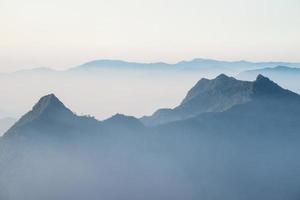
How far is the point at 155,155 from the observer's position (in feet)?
458

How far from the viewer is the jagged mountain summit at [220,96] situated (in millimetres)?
177000

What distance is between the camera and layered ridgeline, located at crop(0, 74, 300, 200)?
121 metres

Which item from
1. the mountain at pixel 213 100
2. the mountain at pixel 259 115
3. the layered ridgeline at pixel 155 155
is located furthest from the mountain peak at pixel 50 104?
the mountain at pixel 213 100

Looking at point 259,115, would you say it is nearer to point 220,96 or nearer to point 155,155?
point 220,96

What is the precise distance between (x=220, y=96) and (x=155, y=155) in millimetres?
54579

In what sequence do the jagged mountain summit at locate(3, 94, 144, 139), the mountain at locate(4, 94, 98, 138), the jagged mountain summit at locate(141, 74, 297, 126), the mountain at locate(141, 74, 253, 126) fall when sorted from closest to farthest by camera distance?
1. the mountain at locate(4, 94, 98, 138)
2. the jagged mountain summit at locate(3, 94, 144, 139)
3. the jagged mountain summit at locate(141, 74, 297, 126)
4. the mountain at locate(141, 74, 253, 126)

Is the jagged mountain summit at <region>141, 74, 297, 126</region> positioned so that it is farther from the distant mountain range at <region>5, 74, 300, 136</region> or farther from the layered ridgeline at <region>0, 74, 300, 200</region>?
the layered ridgeline at <region>0, 74, 300, 200</region>

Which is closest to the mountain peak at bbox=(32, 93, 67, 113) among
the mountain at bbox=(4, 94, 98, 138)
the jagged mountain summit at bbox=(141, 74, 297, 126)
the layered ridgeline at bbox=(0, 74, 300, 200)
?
the mountain at bbox=(4, 94, 98, 138)

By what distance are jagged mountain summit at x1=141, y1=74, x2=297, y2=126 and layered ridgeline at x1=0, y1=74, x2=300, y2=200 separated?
1954 millimetres

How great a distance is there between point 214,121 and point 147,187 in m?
42.5

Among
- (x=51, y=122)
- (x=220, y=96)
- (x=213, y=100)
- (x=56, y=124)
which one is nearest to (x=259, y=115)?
(x=220, y=96)

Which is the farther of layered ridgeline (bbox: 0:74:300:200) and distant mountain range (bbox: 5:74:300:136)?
distant mountain range (bbox: 5:74:300:136)

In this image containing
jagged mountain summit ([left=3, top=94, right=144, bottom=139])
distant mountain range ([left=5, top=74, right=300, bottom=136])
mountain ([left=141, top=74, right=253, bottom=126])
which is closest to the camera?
jagged mountain summit ([left=3, top=94, right=144, bottom=139])

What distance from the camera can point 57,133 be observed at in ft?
430
